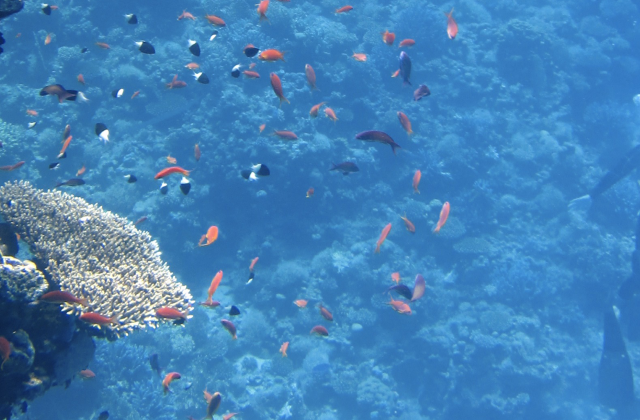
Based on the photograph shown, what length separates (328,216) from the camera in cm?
1261

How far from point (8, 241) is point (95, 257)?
82 centimetres

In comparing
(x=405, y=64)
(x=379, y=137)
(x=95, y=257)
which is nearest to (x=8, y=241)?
(x=95, y=257)

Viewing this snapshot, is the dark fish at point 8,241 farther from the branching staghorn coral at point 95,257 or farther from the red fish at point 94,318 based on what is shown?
the red fish at point 94,318

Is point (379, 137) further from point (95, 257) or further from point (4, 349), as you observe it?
point (4, 349)

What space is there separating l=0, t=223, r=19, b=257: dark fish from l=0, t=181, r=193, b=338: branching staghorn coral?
60 millimetres

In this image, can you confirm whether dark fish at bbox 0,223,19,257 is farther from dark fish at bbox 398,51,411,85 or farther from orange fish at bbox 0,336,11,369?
dark fish at bbox 398,51,411,85

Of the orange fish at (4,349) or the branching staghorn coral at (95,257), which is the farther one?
the branching staghorn coral at (95,257)

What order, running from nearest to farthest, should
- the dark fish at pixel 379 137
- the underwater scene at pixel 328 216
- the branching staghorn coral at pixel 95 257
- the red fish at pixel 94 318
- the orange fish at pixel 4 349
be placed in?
the orange fish at pixel 4 349 → the red fish at pixel 94 318 → the branching staghorn coral at pixel 95 257 → the dark fish at pixel 379 137 → the underwater scene at pixel 328 216

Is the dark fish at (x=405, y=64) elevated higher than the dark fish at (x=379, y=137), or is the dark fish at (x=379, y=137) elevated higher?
the dark fish at (x=405, y=64)

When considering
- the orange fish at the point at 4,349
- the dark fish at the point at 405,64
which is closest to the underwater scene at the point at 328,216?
the dark fish at the point at 405,64

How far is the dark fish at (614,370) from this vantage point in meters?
12.4

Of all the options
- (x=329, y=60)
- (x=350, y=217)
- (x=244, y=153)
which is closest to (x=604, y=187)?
(x=350, y=217)

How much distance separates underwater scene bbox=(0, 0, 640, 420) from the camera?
10898mm

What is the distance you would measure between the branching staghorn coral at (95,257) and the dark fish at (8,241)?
0.06m
